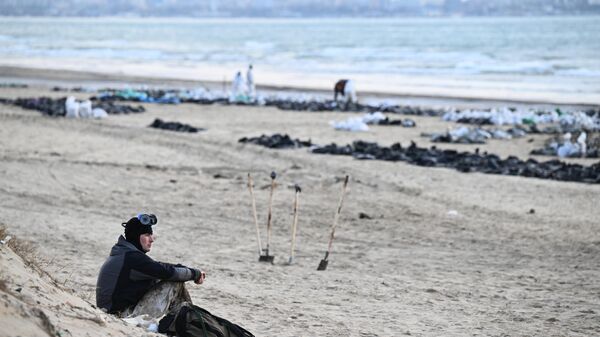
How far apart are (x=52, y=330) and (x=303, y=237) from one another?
7.46m

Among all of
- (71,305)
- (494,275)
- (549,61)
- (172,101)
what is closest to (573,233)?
(494,275)

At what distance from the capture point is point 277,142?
21062 millimetres

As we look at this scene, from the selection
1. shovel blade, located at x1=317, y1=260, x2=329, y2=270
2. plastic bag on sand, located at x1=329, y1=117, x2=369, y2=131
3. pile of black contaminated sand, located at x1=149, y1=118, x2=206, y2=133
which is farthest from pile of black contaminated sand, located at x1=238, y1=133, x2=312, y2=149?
shovel blade, located at x1=317, y1=260, x2=329, y2=270

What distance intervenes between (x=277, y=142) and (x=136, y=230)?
14076 mm

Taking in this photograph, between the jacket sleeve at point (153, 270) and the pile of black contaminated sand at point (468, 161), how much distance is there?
39.1ft

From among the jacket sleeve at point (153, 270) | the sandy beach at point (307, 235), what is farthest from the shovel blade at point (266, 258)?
the jacket sleeve at point (153, 270)

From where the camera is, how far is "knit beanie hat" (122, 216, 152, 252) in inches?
276

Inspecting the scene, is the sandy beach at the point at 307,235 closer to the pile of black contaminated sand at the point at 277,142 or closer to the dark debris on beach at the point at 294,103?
the pile of black contaminated sand at the point at 277,142

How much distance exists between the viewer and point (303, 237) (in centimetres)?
1284

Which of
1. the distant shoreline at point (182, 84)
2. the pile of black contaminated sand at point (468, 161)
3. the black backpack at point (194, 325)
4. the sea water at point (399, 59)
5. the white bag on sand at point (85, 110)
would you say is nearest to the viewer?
the black backpack at point (194, 325)

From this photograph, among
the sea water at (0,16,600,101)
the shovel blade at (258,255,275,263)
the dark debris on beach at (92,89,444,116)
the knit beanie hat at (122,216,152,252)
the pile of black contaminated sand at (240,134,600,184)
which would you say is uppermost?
the sea water at (0,16,600,101)

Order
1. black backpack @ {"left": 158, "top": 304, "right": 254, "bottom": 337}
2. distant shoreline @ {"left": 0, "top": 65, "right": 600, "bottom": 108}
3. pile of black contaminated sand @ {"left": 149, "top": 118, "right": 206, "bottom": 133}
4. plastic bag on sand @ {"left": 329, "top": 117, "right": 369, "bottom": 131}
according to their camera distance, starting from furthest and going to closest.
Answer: distant shoreline @ {"left": 0, "top": 65, "right": 600, "bottom": 108} < plastic bag on sand @ {"left": 329, "top": 117, "right": 369, "bottom": 131} < pile of black contaminated sand @ {"left": 149, "top": 118, "right": 206, "bottom": 133} < black backpack @ {"left": 158, "top": 304, "right": 254, "bottom": 337}

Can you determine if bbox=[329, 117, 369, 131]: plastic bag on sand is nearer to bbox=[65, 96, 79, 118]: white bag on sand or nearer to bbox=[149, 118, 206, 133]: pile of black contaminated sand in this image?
bbox=[149, 118, 206, 133]: pile of black contaminated sand

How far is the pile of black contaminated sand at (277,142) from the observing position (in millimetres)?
21013
